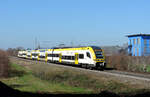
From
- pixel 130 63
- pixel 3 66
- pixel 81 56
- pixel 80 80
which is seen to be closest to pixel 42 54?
pixel 3 66

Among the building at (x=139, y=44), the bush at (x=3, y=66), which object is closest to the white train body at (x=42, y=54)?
the bush at (x=3, y=66)

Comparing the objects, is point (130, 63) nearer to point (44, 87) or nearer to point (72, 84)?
point (72, 84)

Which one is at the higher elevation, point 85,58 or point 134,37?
point 134,37

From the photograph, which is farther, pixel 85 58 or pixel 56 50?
pixel 56 50

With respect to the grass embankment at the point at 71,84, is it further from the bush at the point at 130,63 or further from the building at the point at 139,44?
the building at the point at 139,44

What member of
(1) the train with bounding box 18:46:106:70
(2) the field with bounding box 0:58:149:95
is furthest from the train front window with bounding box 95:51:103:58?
(2) the field with bounding box 0:58:149:95

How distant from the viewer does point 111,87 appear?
81.8ft

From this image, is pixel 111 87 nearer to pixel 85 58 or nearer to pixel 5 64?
pixel 85 58

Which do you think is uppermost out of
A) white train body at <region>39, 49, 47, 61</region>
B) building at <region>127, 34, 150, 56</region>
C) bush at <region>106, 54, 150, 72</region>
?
building at <region>127, 34, 150, 56</region>

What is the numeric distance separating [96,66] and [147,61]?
24.1 feet

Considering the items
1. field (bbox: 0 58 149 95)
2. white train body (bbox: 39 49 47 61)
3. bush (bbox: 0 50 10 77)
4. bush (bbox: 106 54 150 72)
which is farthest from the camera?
white train body (bbox: 39 49 47 61)

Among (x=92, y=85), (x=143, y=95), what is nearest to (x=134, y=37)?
(x=92, y=85)

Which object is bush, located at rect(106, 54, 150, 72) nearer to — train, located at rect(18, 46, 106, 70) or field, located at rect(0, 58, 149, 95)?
train, located at rect(18, 46, 106, 70)

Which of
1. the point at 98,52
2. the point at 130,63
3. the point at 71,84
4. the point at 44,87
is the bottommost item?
the point at 44,87
